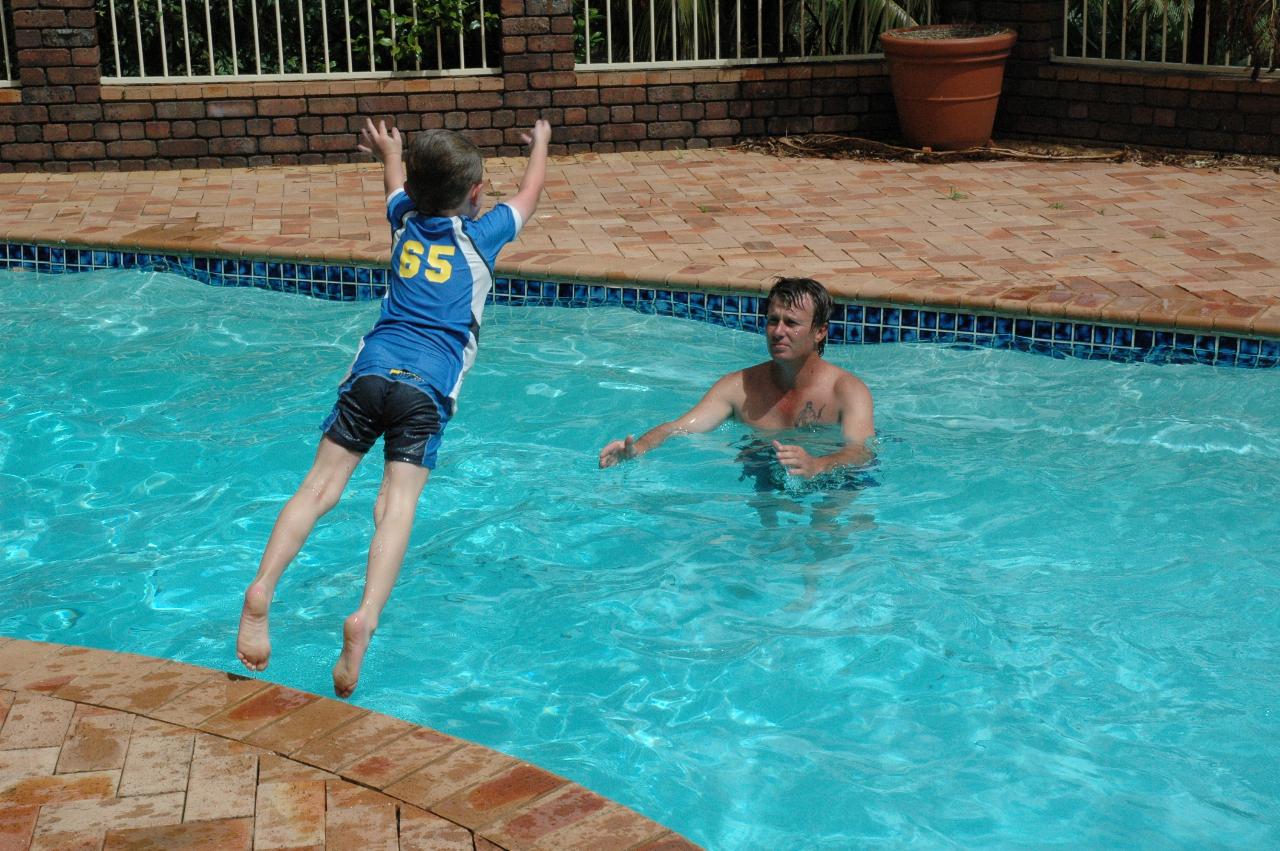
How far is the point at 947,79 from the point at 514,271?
4.28 metres

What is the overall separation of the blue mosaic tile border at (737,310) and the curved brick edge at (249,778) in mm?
4375

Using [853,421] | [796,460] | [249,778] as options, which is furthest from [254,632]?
[853,421]

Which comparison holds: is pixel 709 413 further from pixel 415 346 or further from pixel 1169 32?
pixel 1169 32

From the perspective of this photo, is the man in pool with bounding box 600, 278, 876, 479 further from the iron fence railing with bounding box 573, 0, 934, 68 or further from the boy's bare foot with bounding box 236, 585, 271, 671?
the iron fence railing with bounding box 573, 0, 934, 68

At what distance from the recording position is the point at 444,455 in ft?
22.2

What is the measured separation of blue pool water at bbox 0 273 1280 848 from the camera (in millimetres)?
4332

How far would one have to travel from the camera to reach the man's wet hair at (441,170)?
422 cm

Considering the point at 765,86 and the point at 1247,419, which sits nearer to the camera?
the point at 1247,419

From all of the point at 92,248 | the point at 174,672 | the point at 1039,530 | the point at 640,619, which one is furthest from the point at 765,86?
the point at 174,672

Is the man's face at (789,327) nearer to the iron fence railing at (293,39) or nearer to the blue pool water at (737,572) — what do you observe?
the blue pool water at (737,572)

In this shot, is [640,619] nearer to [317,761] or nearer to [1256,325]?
[317,761]

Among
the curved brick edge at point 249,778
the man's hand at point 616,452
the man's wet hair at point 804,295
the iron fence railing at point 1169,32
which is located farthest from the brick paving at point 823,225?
the curved brick edge at point 249,778

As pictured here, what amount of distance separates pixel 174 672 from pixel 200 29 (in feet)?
28.0

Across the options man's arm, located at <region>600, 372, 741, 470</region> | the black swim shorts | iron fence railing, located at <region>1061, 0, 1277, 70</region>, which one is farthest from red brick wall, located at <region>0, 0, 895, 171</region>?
the black swim shorts
